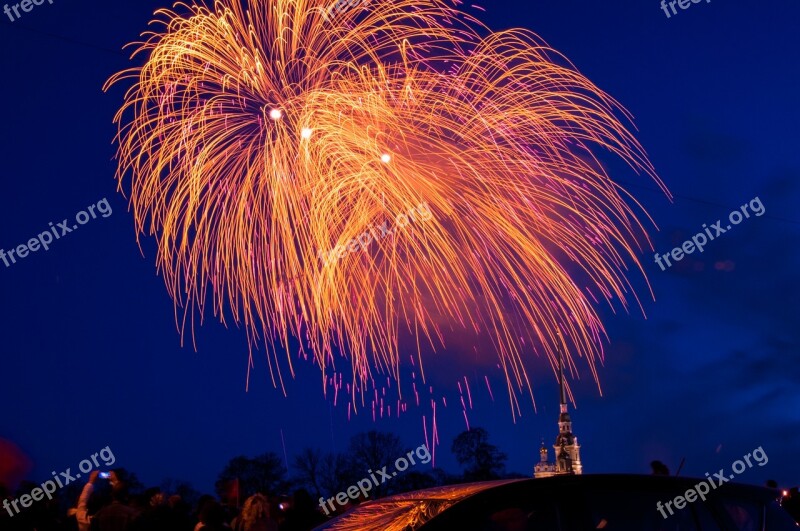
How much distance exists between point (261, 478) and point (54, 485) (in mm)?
44044

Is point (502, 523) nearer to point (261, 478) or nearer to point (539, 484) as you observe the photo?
point (539, 484)

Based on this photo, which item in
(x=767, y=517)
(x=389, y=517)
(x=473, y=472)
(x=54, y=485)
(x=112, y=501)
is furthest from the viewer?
(x=473, y=472)

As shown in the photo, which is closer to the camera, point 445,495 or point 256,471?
point 445,495

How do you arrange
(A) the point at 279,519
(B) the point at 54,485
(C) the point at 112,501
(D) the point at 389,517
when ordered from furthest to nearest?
(B) the point at 54,485 < (A) the point at 279,519 < (C) the point at 112,501 < (D) the point at 389,517

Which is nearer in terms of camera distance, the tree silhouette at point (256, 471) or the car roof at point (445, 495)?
the car roof at point (445, 495)

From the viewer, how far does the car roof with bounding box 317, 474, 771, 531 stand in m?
4.43

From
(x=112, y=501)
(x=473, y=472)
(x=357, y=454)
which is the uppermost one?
(x=112, y=501)

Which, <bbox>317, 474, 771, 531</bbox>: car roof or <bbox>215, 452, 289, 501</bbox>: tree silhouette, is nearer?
<bbox>317, 474, 771, 531</bbox>: car roof

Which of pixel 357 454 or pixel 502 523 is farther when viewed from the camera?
pixel 357 454

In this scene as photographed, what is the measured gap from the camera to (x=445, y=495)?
4.60 meters

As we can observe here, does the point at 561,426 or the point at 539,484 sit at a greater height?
the point at 539,484

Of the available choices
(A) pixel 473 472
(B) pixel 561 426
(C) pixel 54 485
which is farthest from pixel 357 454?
(C) pixel 54 485

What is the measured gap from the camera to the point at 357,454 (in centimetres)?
6219

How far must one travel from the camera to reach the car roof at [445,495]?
4.43 metres
